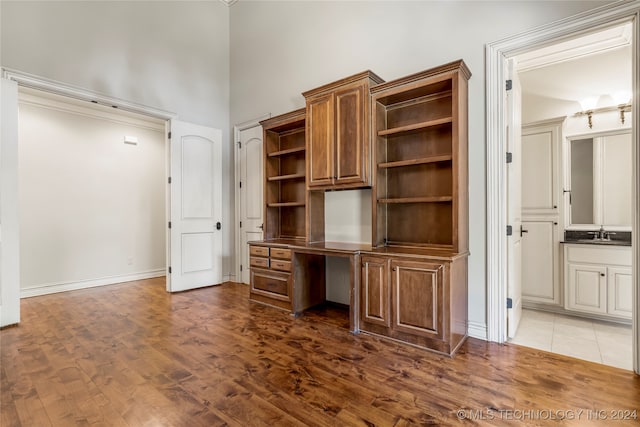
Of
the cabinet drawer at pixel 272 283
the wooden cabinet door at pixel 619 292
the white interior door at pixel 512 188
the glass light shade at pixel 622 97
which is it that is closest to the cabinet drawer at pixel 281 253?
the cabinet drawer at pixel 272 283

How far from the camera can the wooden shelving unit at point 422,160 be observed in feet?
8.41

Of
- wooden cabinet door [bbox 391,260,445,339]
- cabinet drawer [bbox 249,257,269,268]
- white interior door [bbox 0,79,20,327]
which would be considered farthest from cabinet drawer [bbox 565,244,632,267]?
white interior door [bbox 0,79,20,327]

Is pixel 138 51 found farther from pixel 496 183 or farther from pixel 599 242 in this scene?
pixel 599 242

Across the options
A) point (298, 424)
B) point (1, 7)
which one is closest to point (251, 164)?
point (1, 7)

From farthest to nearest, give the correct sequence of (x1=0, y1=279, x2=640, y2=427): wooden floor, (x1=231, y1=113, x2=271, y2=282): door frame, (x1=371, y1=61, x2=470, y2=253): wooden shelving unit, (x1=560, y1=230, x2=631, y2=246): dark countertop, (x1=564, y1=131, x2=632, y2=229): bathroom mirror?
(x1=231, y1=113, x2=271, y2=282): door frame → (x1=564, y1=131, x2=632, y2=229): bathroom mirror → (x1=560, y1=230, x2=631, y2=246): dark countertop → (x1=371, y1=61, x2=470, y2=253): wooden shelving unit → (x1=0, y1=279, x2=640, y2=427): wooden floor

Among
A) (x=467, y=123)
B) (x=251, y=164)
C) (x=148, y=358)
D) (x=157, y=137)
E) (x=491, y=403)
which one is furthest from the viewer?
(x=157, y=137)

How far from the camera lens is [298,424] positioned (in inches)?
62.2

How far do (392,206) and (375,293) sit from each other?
0.98m

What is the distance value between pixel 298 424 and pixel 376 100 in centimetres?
271

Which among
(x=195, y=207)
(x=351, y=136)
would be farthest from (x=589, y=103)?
(x=195, y=207)

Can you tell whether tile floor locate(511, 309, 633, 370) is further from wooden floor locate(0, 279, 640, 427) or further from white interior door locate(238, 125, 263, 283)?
white interior door locate(238, 125, 263, 283)

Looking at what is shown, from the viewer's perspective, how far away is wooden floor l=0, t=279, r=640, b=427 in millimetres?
1655

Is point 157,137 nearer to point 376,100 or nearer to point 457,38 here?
point 376,100

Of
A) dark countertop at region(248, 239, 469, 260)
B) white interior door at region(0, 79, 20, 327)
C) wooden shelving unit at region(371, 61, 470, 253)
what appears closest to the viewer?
dark countertop at region(248, 239, 469, 260)
